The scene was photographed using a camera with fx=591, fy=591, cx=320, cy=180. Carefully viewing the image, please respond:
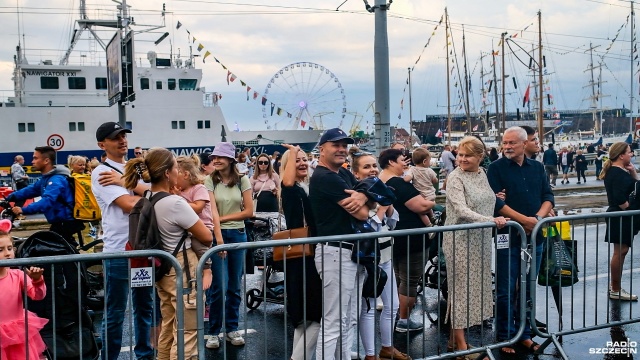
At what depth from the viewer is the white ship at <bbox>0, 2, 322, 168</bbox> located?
34.4 m

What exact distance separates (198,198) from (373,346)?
1937 millimetres

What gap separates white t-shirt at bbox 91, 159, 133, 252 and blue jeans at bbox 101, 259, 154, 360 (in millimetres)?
167

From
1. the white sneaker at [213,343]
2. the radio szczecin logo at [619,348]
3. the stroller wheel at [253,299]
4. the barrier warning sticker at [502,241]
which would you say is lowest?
the radio szczecin logo at [619,348]

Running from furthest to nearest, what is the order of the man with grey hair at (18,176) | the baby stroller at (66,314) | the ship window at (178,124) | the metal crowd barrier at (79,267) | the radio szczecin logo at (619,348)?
1. the ship window at (178,124)
2. the man with grey hair at (18,176)
3. the radio szczecin logo at (619,348)
4. the baby stroller at (66,314)
5. the metal crowd barrier at (79,267)

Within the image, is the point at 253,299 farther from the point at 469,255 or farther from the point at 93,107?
the point at 93,107

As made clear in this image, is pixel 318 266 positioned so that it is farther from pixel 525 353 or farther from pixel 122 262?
pixel 525 353

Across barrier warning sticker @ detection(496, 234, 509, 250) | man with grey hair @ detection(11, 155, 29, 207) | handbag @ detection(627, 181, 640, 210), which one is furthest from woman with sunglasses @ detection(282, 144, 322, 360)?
man with grey hair @ detection(11, 155, 29, 207)

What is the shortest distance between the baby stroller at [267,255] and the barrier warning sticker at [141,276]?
264 centimetres

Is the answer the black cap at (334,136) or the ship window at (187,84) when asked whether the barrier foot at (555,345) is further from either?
the ship window at (187,84)

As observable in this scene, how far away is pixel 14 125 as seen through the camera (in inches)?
1351

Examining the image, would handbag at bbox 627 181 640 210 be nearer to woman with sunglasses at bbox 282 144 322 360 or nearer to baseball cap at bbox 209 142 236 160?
woman with sunglasses at bbox 282 144 322 360

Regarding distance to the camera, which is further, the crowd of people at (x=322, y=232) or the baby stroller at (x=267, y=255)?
the baby stroller at (x=267, y=255)

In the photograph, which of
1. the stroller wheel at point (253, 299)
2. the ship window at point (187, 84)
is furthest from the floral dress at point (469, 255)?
the ship window at point (187, 84)

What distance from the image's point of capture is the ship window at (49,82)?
34875 mm
